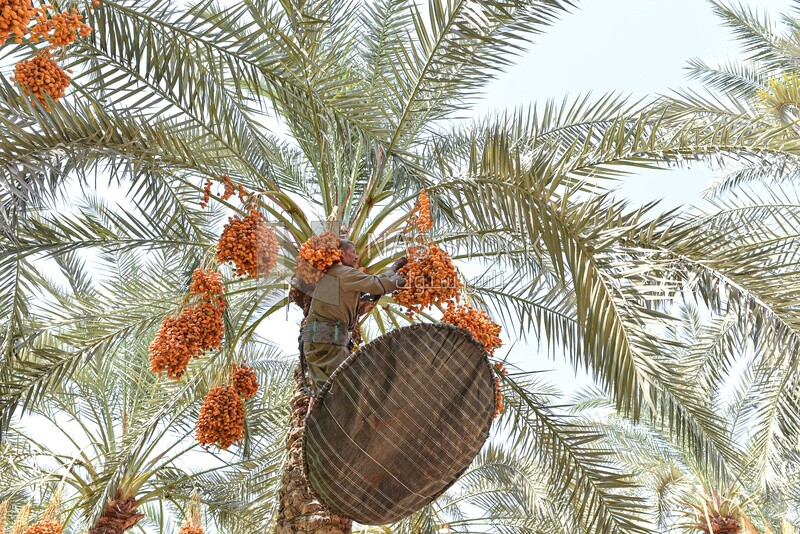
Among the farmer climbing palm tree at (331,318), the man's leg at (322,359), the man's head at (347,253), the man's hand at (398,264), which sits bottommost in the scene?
the man's leg at (322,359)

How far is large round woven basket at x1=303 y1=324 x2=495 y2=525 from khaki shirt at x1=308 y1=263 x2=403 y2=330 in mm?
639

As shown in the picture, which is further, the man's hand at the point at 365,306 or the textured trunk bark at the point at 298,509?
the man's hand at the point at 365,306

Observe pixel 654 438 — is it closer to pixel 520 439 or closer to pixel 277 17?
pixel 520 439

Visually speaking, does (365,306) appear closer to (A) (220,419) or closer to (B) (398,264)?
(B) (398,264)

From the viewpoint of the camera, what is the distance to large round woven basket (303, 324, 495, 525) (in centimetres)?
326

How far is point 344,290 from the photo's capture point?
4.12 metres

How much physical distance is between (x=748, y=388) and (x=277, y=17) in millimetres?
9533

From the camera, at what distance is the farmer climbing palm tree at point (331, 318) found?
4109 millimetres

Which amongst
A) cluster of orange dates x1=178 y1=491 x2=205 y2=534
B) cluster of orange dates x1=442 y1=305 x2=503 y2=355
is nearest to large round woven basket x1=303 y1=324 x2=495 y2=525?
cluster of orange dates x1=442 y1=305 x2=503 y2=355

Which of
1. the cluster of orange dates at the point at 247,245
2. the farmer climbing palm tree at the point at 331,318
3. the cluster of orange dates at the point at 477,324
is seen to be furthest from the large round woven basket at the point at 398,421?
the cluster of orange dates at the point at 247,245

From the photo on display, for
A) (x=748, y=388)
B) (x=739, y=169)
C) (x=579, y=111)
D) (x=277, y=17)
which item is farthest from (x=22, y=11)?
(x=748, y=388)

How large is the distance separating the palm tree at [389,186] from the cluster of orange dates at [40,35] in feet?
0.39

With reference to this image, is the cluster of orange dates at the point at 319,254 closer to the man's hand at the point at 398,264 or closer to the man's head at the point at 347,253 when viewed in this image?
the man's head at the point at 347,253

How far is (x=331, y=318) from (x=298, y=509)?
0.94m
